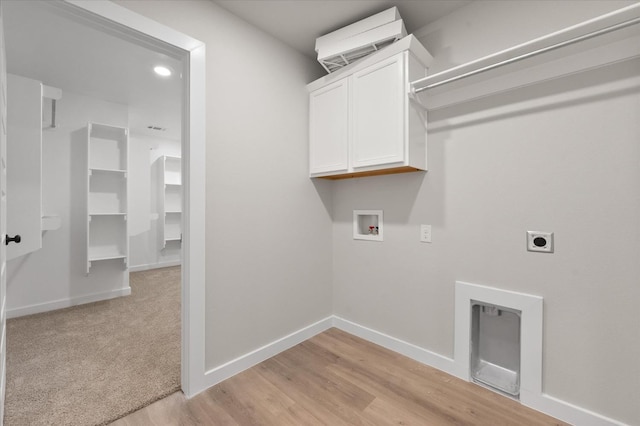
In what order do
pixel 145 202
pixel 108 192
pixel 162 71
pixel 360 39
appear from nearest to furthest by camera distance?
pixel 360 39, pixel 162 71, pixel 108 192, pixel 145 202

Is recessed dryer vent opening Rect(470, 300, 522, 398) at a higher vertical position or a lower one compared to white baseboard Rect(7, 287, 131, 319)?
higher

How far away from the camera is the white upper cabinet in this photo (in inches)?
73.6

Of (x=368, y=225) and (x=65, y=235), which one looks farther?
(x=65, y=235)

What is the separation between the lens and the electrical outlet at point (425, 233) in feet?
6.80

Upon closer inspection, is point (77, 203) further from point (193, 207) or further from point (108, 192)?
point (193, 207)

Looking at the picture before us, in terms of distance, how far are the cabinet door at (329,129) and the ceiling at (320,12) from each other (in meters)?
0.42

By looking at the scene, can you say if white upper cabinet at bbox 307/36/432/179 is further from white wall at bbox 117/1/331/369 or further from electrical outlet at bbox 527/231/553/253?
electrical outlet at bbox 527/231/553/253

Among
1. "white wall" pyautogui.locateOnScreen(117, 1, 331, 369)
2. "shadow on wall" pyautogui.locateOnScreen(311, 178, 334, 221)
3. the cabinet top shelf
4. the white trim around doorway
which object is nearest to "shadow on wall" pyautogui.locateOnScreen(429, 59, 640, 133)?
"shadow on wall" pyautogui.locateOnScreen(311, 178, 334, 221)

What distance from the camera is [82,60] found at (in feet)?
8.53

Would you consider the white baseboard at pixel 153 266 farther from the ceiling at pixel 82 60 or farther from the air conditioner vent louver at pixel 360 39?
the air conditioner vent louver at pixel 360 39

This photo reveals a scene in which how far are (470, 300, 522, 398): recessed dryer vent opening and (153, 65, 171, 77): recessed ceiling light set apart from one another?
11.3 feet

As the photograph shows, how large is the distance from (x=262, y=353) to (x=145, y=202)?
172 inches

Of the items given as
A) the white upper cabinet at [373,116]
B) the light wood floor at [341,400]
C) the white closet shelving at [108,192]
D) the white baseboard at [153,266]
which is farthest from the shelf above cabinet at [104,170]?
the light wood floor at [341,400]

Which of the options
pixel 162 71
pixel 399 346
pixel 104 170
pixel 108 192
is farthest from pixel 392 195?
pixel 108 192
